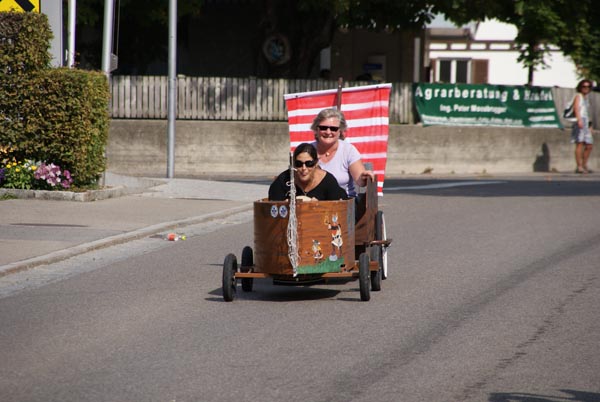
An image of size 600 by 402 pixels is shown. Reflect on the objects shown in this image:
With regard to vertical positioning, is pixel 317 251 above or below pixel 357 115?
below

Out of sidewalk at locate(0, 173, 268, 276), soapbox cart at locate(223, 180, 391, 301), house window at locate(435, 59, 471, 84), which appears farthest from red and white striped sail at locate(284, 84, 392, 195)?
house window at locate(435, 59, 471, 84)

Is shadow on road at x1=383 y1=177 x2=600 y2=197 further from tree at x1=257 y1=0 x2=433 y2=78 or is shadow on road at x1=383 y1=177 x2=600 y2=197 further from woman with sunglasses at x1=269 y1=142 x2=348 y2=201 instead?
woman with sunglasses at x1=269 y1=142 x2=348 y2=201

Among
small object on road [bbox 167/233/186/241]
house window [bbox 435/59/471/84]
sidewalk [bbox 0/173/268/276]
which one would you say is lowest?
small object on road [bbox 167/233/186/241]

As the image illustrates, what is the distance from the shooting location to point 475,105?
2794cm

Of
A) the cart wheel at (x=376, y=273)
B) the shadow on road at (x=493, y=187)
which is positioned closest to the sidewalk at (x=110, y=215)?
the shadow on road at (x=493, y=187)

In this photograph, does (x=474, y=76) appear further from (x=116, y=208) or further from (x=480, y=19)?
(x=116, y=208)

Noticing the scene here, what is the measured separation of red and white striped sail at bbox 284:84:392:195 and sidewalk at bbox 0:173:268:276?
2.17m

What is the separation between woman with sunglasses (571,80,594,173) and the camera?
2681cm

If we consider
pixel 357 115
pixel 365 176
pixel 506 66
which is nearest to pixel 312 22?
pixel 357 115

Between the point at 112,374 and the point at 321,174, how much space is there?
3676 mm

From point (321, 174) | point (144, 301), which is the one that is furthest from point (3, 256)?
point (321, 174)

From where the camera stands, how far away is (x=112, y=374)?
660 centimetres

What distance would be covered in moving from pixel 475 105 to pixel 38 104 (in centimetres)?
1336

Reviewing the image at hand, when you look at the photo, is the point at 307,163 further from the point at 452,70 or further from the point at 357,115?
the point at 452,70
